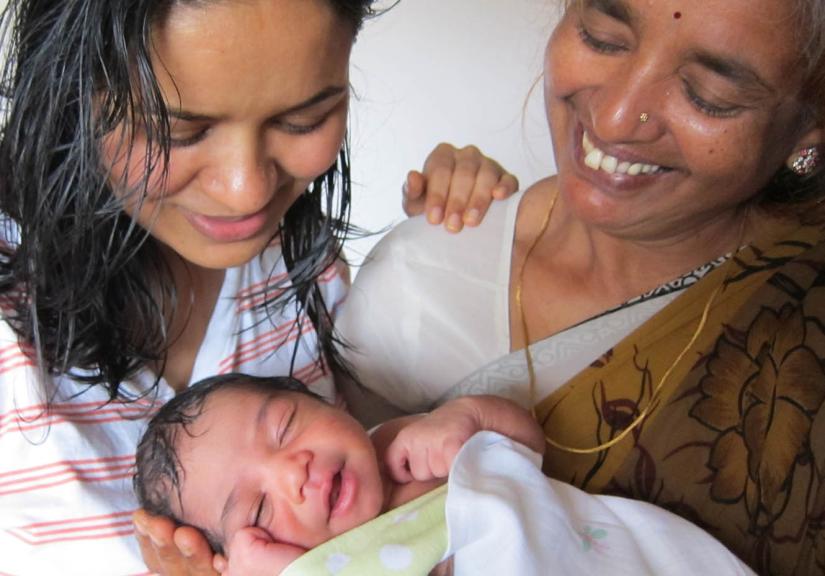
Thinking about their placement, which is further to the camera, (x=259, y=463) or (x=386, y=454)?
(x=386, y=454)

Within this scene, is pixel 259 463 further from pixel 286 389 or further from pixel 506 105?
pixel 506 105

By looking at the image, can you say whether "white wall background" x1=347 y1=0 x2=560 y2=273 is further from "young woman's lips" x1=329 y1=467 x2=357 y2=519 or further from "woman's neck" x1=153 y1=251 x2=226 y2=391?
"young woman's lips" x1=329 y1=467 x2=357 y2=519

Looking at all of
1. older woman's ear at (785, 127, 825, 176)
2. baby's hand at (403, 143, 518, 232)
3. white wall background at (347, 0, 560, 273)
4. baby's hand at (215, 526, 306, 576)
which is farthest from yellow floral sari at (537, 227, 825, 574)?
white wall background at (347, 0, 560, 273)

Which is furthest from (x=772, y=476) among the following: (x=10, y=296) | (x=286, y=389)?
(x=10, y=296)

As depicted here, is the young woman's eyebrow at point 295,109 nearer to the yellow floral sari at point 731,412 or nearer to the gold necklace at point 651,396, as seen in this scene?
the gold necklace at point 651,396

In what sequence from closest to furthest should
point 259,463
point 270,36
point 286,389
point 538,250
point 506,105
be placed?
point 270,36 < point 259,463 < point 286,389 < point 538,250 < point 506,105

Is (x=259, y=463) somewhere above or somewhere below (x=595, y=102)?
below

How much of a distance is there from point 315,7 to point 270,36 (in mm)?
79

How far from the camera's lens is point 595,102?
1.27 metres

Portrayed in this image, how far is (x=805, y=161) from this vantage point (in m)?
1.33

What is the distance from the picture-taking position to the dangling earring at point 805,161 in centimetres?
131

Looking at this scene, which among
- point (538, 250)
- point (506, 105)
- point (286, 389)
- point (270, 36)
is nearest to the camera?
point (270, 36)

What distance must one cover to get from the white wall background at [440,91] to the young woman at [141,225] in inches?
38.8

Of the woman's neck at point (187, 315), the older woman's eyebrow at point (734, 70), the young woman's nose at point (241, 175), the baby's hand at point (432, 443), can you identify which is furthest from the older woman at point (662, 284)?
the young woman's nose at point (241, 175)
